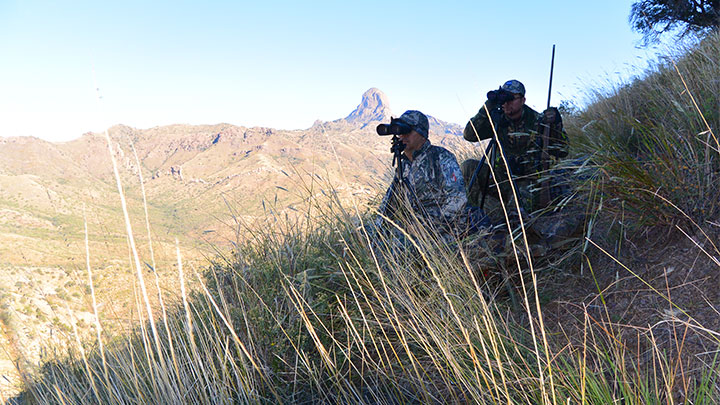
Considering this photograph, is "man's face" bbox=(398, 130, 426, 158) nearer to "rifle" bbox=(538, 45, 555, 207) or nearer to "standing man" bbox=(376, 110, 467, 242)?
"standing man" bbox=(376, 110, 467, 242)

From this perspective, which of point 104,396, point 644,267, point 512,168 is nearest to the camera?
point 104,396

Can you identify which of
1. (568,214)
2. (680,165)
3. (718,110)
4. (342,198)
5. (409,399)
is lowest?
(409,399)

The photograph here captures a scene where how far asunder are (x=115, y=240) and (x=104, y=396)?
862mm

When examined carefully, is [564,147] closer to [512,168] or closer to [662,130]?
[512,168]

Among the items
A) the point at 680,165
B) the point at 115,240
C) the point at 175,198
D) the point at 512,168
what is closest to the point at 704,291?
the point at 680,165

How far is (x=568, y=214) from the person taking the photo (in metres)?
2.99

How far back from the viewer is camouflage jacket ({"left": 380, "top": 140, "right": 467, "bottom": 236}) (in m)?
3.21

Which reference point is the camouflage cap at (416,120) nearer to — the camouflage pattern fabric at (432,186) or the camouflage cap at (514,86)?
the camouflage pattern fabric at (432,186)

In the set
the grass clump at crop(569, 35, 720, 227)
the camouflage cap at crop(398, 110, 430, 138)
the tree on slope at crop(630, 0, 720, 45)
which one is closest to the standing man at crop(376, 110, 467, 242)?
the camouflage cap at crop(398, 110, 430, 138)

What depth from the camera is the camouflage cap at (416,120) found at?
347cm

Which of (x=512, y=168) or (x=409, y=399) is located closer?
(x=409, y=399)

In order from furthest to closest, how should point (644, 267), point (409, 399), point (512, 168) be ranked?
1. point (512, 168)
2. point (644, 267)
3. point (409, 399)

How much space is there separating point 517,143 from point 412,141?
1.56 meters

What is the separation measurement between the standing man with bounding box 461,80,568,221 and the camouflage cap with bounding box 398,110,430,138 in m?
0.43
